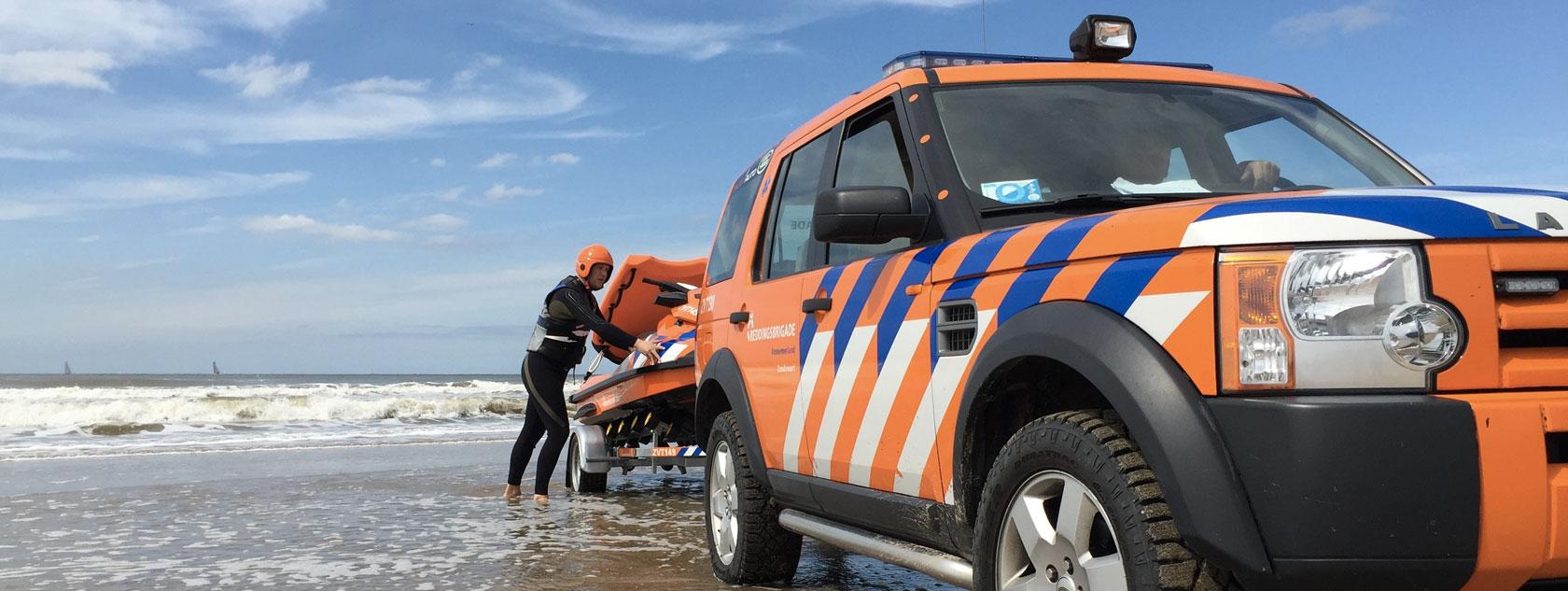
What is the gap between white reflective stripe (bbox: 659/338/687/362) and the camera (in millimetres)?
8579

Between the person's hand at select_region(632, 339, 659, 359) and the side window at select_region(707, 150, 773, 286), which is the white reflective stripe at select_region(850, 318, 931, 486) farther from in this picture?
the person's hand at select_region(632, 339, 659, 359)

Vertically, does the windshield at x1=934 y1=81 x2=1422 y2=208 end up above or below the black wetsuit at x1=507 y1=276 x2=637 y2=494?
above

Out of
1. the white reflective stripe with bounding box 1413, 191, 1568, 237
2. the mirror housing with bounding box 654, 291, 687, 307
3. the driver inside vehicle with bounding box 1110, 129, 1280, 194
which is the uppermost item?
the driver inside vehicle with bounding box 1110, 129, 1280, 194

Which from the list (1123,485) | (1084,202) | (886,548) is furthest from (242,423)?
(1123,485)

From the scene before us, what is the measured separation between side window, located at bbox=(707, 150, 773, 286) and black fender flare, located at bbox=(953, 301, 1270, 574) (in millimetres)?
3028

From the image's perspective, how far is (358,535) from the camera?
7.71m

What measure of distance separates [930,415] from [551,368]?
6906 millimetres

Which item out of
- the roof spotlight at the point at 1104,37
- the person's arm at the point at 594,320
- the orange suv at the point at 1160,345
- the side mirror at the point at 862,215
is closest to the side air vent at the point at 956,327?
the orange suv at the point at 1160,345

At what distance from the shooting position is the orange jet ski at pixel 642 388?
862 cm

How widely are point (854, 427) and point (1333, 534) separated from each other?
1831 mm

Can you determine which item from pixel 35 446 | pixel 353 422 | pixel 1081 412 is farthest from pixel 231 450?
pixel 1081 412

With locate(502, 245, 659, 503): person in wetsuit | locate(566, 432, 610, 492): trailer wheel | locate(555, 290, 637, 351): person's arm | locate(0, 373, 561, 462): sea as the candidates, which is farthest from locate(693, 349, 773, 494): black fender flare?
locate(0, 373, 561, 462): sea

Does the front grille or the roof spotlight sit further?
the roof spotlight

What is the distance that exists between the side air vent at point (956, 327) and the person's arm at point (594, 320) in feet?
18.4
